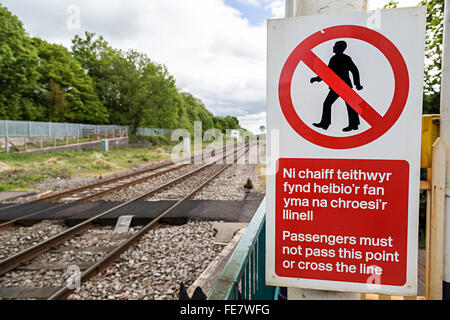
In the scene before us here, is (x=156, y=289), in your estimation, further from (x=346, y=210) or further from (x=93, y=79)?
(x=93, y=79)

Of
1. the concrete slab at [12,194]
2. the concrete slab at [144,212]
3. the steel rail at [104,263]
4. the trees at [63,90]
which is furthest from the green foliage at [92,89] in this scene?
the steel rail at [104,263]

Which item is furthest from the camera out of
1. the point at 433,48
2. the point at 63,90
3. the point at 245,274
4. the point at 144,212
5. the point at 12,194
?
the point at 63,90

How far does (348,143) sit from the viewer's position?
4.33 feet

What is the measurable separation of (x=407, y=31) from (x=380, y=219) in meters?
0.88

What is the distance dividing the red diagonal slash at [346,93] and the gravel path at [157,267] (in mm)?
3726

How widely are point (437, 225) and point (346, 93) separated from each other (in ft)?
2.76

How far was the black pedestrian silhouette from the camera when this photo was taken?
1303 millimetres

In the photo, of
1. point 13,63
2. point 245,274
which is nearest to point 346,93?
point 245,274

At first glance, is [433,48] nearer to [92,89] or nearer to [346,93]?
[346,93]

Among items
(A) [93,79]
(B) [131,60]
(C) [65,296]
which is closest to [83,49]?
(A) [93,79]

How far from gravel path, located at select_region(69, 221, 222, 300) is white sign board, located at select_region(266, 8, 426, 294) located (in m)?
3.29

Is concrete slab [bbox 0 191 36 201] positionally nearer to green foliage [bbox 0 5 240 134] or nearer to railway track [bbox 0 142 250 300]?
railway track [bbox 0 142 250 300]

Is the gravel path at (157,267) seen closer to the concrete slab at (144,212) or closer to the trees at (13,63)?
the concrete slab at (144,212)

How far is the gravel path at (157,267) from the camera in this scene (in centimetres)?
412
